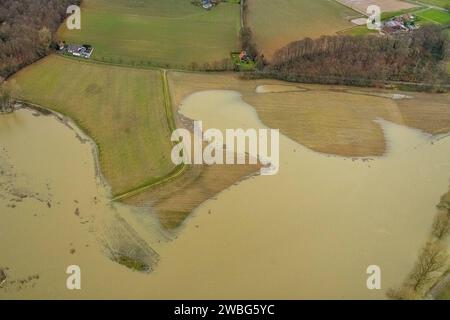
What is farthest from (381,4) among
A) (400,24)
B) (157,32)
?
(157,32)

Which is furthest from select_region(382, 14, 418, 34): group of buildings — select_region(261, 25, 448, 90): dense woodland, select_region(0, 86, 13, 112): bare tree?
select_region(0, 86, 13, 112): bare tree

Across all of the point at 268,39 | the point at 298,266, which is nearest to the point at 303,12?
the point at 268,39

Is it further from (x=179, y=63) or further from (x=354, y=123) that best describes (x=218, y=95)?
(x=354, y=123)

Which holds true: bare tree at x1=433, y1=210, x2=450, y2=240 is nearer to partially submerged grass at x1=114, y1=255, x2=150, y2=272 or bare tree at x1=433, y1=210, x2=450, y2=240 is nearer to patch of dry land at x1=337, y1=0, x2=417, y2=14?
partially submerged grass at x1=114, y1=255, x2=150, y2=272

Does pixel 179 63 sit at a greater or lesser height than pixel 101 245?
greater

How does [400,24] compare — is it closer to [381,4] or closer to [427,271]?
[381,4]
